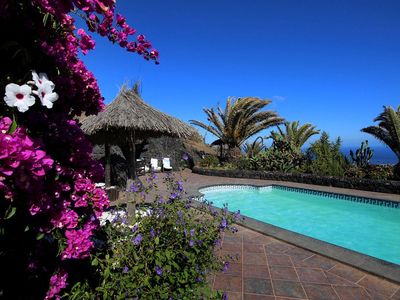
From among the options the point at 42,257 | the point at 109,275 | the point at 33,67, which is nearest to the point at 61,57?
the point at 33,67

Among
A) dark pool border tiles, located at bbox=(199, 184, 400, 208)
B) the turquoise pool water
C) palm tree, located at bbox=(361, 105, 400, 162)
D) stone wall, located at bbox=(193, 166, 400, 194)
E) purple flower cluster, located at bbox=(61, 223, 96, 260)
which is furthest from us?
palm tree, located at bbox=(361, 105, 400, 162)

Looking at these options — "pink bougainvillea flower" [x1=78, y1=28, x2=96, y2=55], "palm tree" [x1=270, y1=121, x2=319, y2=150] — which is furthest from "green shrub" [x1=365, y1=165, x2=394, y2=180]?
"pink bougainvillea flower" [x1=78, y1=28, x2=96, y2=55]

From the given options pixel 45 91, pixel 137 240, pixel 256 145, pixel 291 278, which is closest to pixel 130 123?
pixel 137 240

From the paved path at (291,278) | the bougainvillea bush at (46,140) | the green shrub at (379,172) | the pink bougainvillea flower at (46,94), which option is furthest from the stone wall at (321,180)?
the pink bougainvillea flower at (46,94)

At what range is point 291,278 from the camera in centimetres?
344

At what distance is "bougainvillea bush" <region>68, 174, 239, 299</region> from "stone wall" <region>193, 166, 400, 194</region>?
9.19 meters

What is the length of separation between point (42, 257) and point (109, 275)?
813 mm

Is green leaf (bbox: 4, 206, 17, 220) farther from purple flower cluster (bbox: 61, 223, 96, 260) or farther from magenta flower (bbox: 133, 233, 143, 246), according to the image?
magenta flower (bbox: 133, 233, 143, 246)

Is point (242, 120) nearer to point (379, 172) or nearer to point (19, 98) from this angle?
point (379, 172)

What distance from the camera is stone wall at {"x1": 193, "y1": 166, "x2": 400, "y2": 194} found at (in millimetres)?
9867

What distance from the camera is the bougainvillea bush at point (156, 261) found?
2207 mm

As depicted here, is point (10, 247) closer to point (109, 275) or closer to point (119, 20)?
point (109, 275)

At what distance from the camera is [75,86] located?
180 cm

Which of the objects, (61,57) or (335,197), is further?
(335,197)
